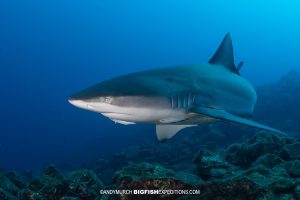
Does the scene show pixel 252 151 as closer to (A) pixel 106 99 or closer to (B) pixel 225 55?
(B) pixel 225 55

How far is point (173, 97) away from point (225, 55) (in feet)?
8.35

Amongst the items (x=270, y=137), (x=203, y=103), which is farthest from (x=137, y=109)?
(x=270, y=137)

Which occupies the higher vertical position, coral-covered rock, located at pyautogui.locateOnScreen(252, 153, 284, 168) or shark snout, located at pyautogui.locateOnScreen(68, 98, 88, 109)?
shark snout, located at pyautogui.locateOnScreen(68, 98, 88, 109)

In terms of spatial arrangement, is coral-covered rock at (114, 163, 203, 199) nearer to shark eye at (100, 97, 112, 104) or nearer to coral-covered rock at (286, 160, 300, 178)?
shark eye at (100, 97, 112, 104)

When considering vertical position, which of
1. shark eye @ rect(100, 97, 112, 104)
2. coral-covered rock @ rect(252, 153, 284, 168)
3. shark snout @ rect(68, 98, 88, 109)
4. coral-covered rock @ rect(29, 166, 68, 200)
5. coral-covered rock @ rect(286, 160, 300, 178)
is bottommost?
coral-covered rock @ rect(29, 166, 68, 200)

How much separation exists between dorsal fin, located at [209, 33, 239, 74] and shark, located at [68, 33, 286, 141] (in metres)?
0.02

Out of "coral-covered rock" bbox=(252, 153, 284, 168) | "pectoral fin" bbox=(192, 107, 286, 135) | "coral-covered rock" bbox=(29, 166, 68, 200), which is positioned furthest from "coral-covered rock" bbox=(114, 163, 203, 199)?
"coral-covered rock" bbox=(252, 153, 284, 168)

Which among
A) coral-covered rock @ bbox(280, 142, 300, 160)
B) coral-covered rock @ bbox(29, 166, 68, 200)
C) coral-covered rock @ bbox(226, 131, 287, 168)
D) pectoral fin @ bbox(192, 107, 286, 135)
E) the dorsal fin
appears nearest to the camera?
coral-covered rock @ bbox(29, 166, 68, 200)

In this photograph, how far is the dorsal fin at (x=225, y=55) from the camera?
20.2 ft

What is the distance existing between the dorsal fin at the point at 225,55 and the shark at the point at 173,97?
2 cm

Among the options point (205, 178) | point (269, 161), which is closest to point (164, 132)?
point (205, 178)

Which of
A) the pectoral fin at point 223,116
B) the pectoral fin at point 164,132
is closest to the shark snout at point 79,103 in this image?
the pectoral fin at point 223,116

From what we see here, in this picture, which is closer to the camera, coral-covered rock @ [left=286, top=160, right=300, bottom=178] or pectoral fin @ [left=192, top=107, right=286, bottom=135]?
coral-covered rock @ [left=286, top=160, right=300, bottom=178]

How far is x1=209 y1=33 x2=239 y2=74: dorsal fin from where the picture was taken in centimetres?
615
